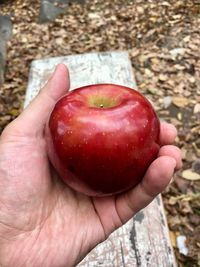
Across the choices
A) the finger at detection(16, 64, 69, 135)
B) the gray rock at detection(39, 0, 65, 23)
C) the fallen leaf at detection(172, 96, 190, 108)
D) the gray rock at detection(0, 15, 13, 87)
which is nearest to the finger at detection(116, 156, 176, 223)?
the finger at detection(16, 64, 69, 135)

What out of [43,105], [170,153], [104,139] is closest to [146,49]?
[43,105]

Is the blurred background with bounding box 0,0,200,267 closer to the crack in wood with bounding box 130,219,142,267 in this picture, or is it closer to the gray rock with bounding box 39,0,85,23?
the gray rock with bounding box 39,0,85,23

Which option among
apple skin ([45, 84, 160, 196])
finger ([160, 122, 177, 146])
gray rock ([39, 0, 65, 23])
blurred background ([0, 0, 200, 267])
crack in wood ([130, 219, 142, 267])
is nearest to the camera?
apple skin ([45, 84, 160, 196])

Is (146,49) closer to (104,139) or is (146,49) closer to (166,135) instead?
(166,135)

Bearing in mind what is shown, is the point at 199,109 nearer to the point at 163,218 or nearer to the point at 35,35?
the point at 163,218

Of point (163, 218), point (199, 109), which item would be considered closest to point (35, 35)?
point (199, 109)

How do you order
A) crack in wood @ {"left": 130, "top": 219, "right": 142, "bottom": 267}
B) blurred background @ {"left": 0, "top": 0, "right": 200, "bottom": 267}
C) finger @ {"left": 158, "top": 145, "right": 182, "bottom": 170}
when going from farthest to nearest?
blurred background @ {"left": 0, "top": 0, "right": 200, "bottom": 267}, crack in wood @ {"left": 130, "top": 219, "right": 142, "bottom": 267}, finger @ {"left": 158, "top": 145, "right": 182, "bottom": 170}
